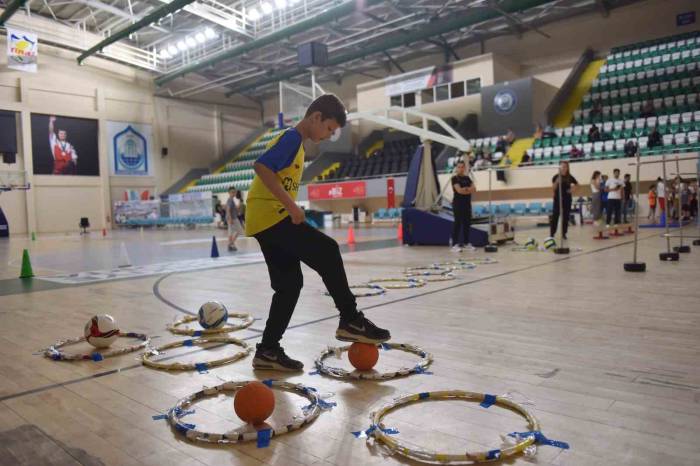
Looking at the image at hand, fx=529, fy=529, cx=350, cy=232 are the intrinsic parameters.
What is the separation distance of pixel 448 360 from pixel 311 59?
2087 centimetres

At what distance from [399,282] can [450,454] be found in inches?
202

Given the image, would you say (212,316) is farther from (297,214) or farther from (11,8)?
(11,8)

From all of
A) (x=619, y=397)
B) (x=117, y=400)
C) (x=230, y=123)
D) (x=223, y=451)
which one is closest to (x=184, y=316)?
(x=117, y=400)

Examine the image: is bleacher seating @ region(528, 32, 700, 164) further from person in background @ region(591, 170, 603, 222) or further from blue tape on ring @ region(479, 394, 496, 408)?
blue tape on ring @ region(479, 394, 496, 408)

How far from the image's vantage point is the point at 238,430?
8.38 feet

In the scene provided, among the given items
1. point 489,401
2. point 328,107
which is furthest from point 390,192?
point 489,401

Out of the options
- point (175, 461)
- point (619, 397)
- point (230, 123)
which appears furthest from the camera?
point (230, 123)

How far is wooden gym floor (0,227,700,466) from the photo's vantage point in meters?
2.30

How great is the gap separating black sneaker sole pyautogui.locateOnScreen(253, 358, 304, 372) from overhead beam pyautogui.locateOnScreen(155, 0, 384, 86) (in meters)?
21.9

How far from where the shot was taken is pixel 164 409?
2857 mm

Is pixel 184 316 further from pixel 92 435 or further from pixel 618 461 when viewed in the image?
pixel 618 461

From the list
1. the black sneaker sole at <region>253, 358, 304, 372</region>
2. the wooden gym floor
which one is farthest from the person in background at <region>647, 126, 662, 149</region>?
the black sneaker sole at <region>253, 358, 304, 372</region>

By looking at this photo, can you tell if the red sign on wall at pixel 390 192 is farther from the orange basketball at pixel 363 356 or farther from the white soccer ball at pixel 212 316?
the orange basketball at pixel 363 356

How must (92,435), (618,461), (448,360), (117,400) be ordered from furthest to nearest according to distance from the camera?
(448,360)
(117,400)
(92,435)
(618,461)
